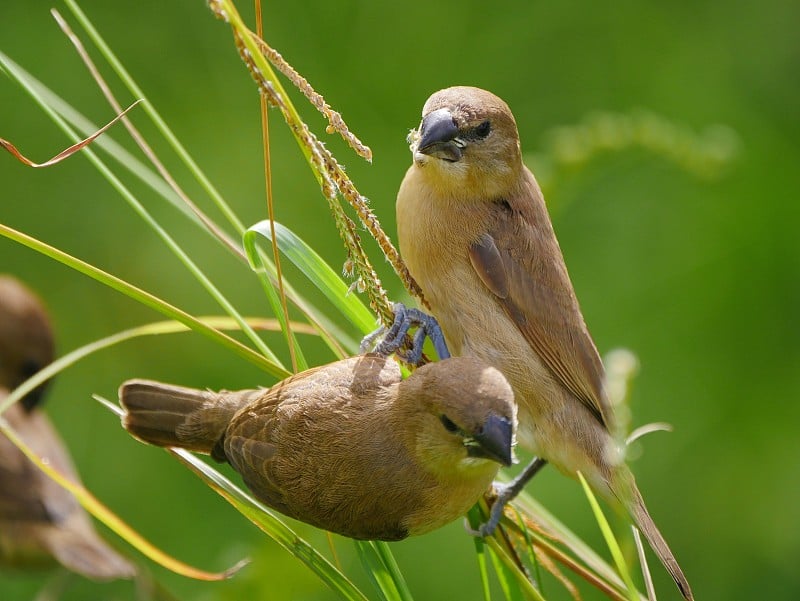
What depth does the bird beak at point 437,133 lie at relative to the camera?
2209 millimetres

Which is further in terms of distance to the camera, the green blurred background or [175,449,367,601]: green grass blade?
the green blurred background

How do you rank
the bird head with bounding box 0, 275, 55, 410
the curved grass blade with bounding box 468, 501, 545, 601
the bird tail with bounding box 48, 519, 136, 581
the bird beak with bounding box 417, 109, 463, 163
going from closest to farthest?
the curved grass blade with bounding box 468, 501, 545, 601 < the bird beak with bounding box 417, 109, 463, 163 < the bird tail with bounding box 48, 519, 136, 581 < the bird head with bounding box 0, 275, 55, 410

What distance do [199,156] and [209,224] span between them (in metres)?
2.70

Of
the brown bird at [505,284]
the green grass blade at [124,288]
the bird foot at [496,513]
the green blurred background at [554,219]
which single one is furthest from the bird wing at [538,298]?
the green blurred background at [554,219]

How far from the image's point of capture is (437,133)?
2.22 meters

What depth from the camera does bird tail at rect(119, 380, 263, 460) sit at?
6.93 ft

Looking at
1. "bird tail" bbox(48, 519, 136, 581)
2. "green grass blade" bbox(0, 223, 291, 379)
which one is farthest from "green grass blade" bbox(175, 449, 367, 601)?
"bird tail" bbox(48, 519, 136, 581)

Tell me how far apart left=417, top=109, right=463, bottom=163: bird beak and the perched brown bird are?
497 mm

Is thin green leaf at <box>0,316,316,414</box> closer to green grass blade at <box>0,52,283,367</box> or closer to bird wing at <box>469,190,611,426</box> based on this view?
green grass blade at <box>0,52,283,367</box>

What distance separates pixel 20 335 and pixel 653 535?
2.59 meters

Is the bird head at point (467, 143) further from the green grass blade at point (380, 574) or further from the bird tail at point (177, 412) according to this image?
the green grass blade at point (380, 574)

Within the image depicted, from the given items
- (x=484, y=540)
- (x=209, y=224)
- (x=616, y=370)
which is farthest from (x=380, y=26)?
(x=616, y=370)

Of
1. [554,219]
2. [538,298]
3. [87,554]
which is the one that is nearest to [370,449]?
[538,298]

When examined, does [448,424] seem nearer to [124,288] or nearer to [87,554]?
[124,288]
